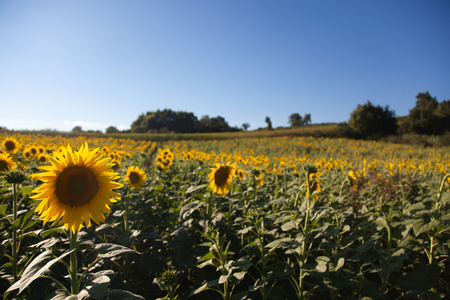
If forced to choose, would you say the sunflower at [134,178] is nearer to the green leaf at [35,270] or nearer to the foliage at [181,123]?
the green leaf at [35,270]

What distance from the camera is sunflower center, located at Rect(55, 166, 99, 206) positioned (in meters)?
1.49

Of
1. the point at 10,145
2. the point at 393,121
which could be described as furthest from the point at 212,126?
the point at 10,145

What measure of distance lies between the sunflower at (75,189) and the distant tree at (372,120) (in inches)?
1376

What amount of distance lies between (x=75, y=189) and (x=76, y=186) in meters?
0.02

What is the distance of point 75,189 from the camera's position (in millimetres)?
1551

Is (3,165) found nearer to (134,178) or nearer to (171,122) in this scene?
(134,178)

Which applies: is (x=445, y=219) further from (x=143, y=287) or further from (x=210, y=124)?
(x=210, y=124)

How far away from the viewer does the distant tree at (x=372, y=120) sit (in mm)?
31859

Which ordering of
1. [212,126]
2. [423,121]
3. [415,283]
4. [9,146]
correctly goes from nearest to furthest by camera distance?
[415,283] → [9,146] → [423,121] → [212,126]

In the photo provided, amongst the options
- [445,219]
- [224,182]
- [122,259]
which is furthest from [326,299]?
[122,259]

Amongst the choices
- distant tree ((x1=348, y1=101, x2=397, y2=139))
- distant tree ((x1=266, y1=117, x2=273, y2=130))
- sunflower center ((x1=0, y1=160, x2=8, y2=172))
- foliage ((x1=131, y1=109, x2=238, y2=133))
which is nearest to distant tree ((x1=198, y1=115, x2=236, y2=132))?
foliage ((x1=131, y1=109, x2=238, y2=133))

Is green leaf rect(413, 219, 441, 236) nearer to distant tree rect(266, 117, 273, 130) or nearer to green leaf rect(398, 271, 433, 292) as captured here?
green leaf rect(398, 271, 433, 292)

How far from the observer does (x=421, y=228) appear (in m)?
2.26

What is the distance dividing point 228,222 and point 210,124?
56.5 m
